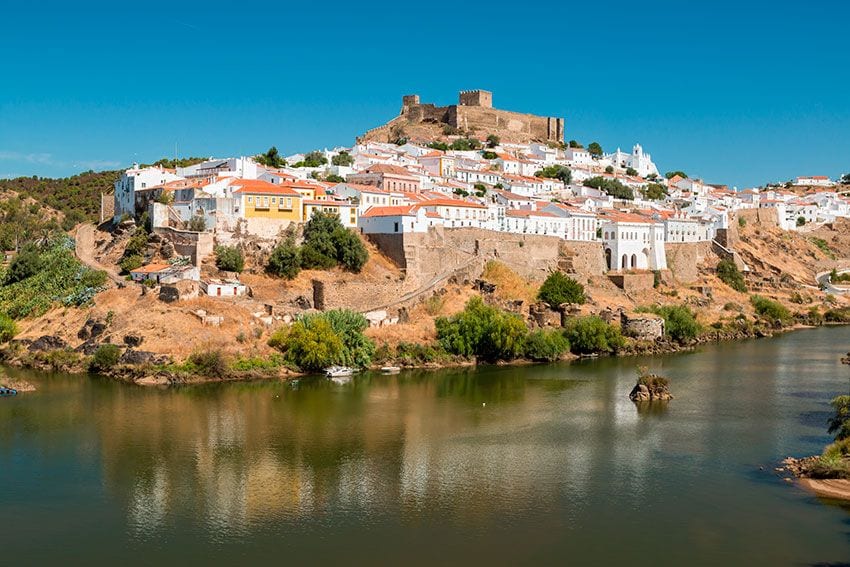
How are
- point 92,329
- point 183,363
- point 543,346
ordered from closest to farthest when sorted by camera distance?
point 183,363 < point 92,329 < point 543,346

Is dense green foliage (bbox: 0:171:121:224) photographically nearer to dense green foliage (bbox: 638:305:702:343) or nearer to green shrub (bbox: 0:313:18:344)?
green shrub (bbox: 0:313:18:344)

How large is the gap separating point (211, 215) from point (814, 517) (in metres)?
22.9

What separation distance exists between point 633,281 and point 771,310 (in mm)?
7230

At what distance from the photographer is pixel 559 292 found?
117ft

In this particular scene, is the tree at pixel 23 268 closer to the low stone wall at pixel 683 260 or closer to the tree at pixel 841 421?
the tree at pixel 841 421

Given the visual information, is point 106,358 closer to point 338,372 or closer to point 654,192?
point 338,372

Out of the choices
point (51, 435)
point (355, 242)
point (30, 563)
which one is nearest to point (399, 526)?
point (30, 563)

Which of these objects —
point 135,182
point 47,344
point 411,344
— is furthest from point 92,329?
point 411,344

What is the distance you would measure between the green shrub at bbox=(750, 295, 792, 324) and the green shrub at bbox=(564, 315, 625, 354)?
39.1ft

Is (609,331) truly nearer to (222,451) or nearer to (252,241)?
(252,241)

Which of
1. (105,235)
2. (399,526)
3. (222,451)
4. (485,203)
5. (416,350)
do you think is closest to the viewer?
(399,526)

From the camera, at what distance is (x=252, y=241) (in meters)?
32.8

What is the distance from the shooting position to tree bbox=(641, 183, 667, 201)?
57719 mm

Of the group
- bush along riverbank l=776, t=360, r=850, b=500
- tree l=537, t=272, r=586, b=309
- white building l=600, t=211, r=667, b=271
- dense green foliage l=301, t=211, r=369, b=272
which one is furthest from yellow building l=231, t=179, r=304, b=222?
bush along riverbank l=776, t=360, r=850, b=500
